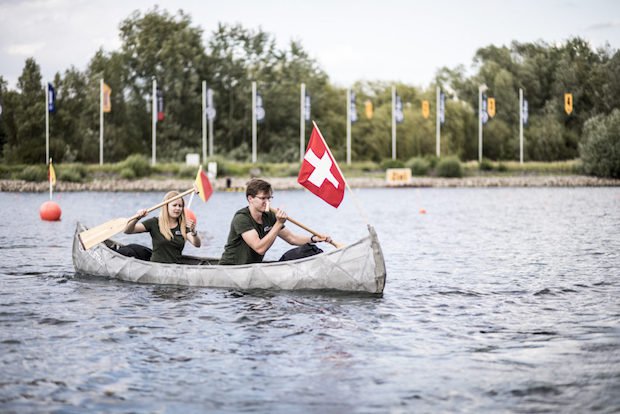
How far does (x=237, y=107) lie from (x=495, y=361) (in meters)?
73.0

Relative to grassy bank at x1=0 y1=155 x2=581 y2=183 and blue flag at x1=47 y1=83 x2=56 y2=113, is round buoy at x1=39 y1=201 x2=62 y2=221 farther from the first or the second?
blue flag at x1=47 y1=83 x2=56 y2=113

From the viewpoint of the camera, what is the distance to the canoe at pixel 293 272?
12219 mm

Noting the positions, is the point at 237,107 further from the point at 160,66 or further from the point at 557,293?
the point at 557,293

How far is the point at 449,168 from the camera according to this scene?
67938 millimetres

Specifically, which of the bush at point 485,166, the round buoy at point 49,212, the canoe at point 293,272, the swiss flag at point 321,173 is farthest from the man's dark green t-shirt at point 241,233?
the bush at point 485,166

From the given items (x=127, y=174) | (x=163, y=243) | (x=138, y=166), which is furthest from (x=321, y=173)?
(x=138, y=166)

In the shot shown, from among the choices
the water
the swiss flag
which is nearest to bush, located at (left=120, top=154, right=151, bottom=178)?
the water

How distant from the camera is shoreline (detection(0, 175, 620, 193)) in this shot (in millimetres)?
56344

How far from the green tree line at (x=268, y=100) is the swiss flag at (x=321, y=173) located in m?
58.1

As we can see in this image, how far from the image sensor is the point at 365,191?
58656 mm

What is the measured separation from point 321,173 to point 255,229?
123 cm

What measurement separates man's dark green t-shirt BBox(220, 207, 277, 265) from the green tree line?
5776 centimetres

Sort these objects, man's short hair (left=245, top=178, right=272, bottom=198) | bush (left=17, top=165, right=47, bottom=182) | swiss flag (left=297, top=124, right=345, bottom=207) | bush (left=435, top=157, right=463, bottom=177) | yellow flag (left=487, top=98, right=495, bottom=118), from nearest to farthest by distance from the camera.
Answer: man's short hair (left=245, top=178, right=272, bottom=198)
swiss flag (left=297, top=124, right=345, bottom=207)
bush (left=17, top=165, right=47, bottom=182)
bush (left=435, top=157, right=463, bottom=177)
yellow flag (left=487, top=98, right=495, bottom=118)

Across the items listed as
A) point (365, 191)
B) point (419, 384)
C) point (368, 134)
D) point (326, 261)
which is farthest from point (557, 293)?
point (368, 134)
